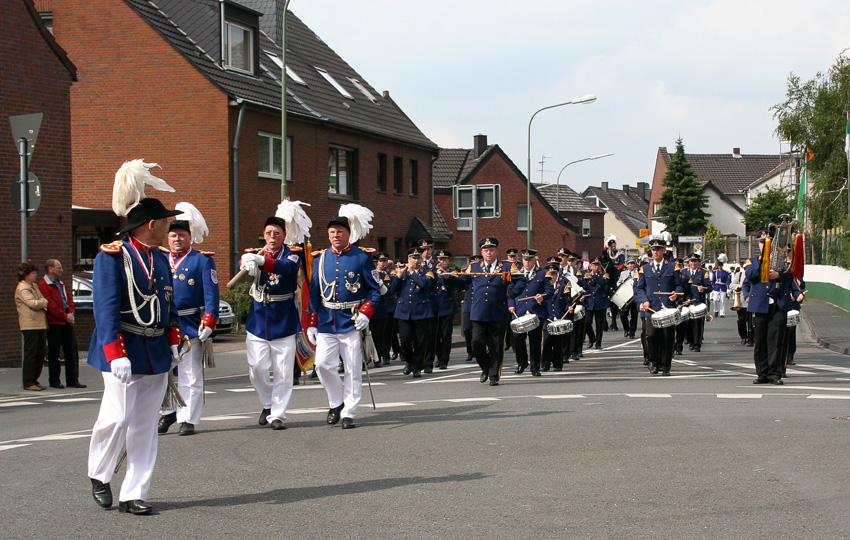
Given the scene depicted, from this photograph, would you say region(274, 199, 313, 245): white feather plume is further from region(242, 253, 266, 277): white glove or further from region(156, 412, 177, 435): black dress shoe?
region(156, 412, 177, 435): black dress shoe

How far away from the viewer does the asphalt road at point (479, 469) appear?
Answer: 19.4 feet

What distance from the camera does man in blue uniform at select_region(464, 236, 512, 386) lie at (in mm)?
13938

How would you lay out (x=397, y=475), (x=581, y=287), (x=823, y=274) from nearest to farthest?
1. (x=397, y=475)
2. (x=581, y=287)
3. (x=823, y=274)

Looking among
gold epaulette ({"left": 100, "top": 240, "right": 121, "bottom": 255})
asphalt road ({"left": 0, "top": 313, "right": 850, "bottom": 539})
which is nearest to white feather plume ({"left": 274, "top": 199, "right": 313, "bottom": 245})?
asphalt road ({"left": 0, "top": 313, "right": 850, "bottom": 539})

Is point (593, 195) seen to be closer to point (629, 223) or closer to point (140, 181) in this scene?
point (629, 223)

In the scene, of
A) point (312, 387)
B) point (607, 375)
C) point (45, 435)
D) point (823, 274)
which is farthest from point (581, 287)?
point (823, 274)

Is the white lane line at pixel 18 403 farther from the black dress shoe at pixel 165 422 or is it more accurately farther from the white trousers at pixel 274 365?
the white trousers at pixel 274 365

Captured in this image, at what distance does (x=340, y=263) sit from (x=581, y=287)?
10.5 metres

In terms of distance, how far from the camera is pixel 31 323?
1470 cm

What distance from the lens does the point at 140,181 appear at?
6586 mm

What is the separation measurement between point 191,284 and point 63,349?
6262 mm

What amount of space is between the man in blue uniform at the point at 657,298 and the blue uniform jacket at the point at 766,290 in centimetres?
183

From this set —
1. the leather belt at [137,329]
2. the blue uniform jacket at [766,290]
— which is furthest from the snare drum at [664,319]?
the leather belt at [137,329]

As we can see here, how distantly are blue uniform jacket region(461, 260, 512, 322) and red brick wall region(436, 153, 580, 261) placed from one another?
45.8 metres
